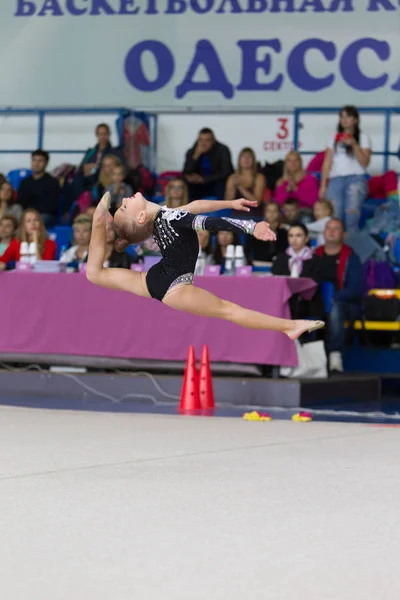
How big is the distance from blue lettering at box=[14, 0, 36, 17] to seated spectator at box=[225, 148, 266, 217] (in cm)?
355

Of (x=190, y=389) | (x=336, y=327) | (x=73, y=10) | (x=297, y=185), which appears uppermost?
(x=73, y=10)

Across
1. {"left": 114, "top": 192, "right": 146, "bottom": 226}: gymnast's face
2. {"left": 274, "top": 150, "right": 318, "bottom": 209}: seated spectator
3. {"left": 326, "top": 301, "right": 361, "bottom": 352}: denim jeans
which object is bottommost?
{"left": 326, "top": 301, "right": 361, "bottom": 352}: denim jeans

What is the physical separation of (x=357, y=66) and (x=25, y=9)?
4.21 m

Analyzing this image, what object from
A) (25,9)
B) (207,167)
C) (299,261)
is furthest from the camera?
(25,9)

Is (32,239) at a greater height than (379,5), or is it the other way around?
(379,5)

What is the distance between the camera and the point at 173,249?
698 centimetres

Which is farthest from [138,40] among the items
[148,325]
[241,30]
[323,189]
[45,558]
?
[45,558]

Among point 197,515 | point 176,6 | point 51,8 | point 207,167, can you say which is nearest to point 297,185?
point 207,167

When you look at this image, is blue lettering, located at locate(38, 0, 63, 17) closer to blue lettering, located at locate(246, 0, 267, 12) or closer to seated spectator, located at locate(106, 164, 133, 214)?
blue lettering, located at locate(246, 0, 267, 12)

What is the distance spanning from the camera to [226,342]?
34.8 feet

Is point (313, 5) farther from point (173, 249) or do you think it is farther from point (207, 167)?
point (173, 249)

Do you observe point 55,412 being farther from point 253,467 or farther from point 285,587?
point 285,587

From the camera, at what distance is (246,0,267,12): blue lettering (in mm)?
14180

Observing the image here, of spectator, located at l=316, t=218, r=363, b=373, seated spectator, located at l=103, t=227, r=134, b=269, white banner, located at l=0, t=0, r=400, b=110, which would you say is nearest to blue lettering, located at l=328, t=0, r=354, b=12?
white banner, located at l=0, t=0, r=400, b=110
